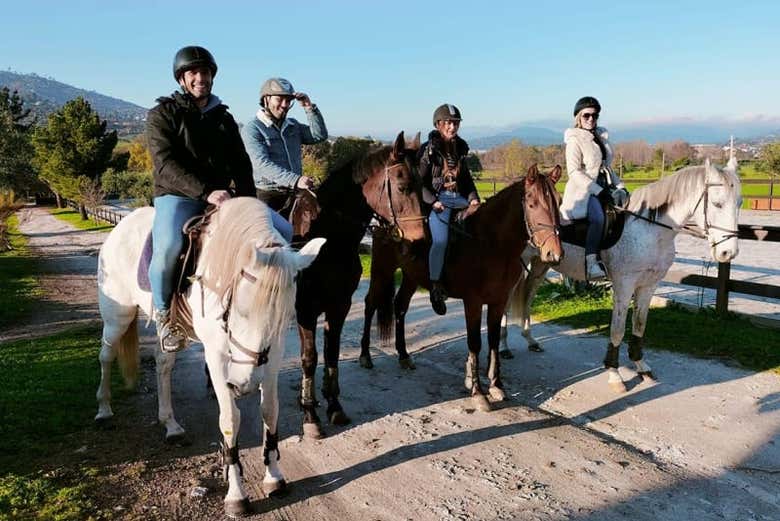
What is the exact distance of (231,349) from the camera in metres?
3.05

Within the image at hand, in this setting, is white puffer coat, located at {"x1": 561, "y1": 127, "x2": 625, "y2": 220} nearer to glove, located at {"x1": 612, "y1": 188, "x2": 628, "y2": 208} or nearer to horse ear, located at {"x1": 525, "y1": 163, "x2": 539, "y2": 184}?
glove, located at {"x1": 612, "y1": 188, "x2": 628, "y2": 208}

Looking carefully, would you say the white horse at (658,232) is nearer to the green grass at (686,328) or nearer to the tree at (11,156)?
the green grass at (686,328)

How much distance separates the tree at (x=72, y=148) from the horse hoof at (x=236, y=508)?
42.0 metres

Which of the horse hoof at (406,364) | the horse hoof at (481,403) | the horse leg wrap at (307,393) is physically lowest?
the horse hoof at (406,364)

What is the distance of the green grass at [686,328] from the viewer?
6605 millimetres

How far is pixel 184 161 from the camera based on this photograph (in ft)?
13.3

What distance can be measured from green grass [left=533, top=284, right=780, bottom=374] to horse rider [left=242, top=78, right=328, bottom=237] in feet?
17.5

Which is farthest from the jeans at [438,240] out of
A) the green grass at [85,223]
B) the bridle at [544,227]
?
the green grass at [85,223]

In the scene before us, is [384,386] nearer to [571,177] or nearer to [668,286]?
[571,177]

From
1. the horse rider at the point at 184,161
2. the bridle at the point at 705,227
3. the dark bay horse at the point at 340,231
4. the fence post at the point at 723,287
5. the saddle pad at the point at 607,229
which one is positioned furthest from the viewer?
the fence post at the point at 723,287

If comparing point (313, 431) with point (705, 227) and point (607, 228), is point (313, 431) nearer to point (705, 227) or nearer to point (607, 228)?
point (607, 228)

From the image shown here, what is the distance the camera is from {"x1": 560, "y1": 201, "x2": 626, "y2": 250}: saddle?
20.0 ft

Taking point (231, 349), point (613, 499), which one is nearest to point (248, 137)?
point (231, 349)

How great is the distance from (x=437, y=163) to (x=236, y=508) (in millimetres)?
4039
